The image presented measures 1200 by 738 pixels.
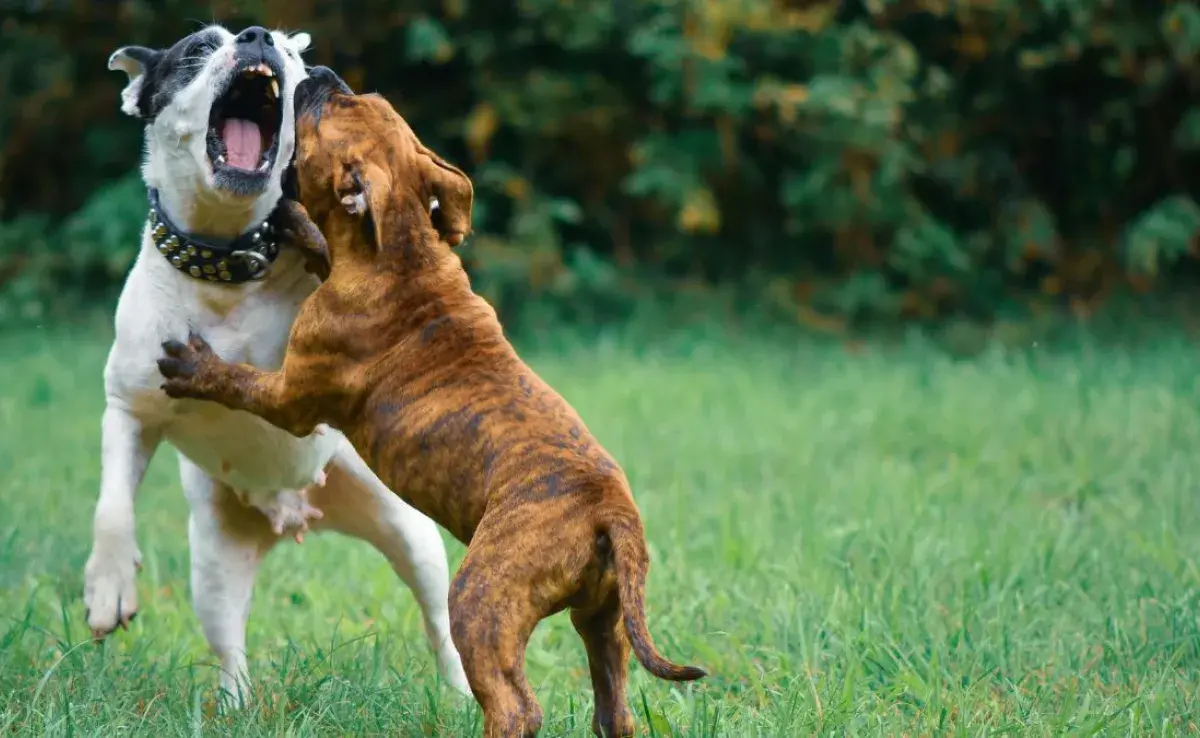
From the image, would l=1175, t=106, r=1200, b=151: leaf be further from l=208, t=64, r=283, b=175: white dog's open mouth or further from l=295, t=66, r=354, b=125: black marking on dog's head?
l=295, t=66, r=354, b=125: black marking on dog's head

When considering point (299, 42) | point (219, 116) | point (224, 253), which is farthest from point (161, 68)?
point (224, 253)

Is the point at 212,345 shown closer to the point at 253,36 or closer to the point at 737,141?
the point at 253,36

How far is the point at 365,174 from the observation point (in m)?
3.00

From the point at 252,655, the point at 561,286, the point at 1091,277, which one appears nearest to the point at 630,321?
the point at 561,286

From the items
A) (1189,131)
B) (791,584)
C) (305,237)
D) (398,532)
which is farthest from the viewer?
(1189,131)

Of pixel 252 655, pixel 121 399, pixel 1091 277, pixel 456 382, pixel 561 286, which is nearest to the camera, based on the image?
pixel 456 382

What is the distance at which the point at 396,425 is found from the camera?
2932mm

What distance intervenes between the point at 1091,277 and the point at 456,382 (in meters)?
9.65

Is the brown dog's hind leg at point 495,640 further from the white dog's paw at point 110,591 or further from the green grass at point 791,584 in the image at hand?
the white dog's paw at point 110,591

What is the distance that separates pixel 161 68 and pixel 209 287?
63 cm

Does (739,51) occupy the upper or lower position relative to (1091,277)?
upper

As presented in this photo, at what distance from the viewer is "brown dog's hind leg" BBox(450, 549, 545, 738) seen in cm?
261

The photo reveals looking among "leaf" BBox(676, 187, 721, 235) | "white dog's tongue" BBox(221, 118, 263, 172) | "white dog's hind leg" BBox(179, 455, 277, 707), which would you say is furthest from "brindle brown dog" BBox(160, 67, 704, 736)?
"leaf" BBox(676, 187, 721, 235)

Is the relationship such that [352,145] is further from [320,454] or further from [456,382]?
[320,454]
